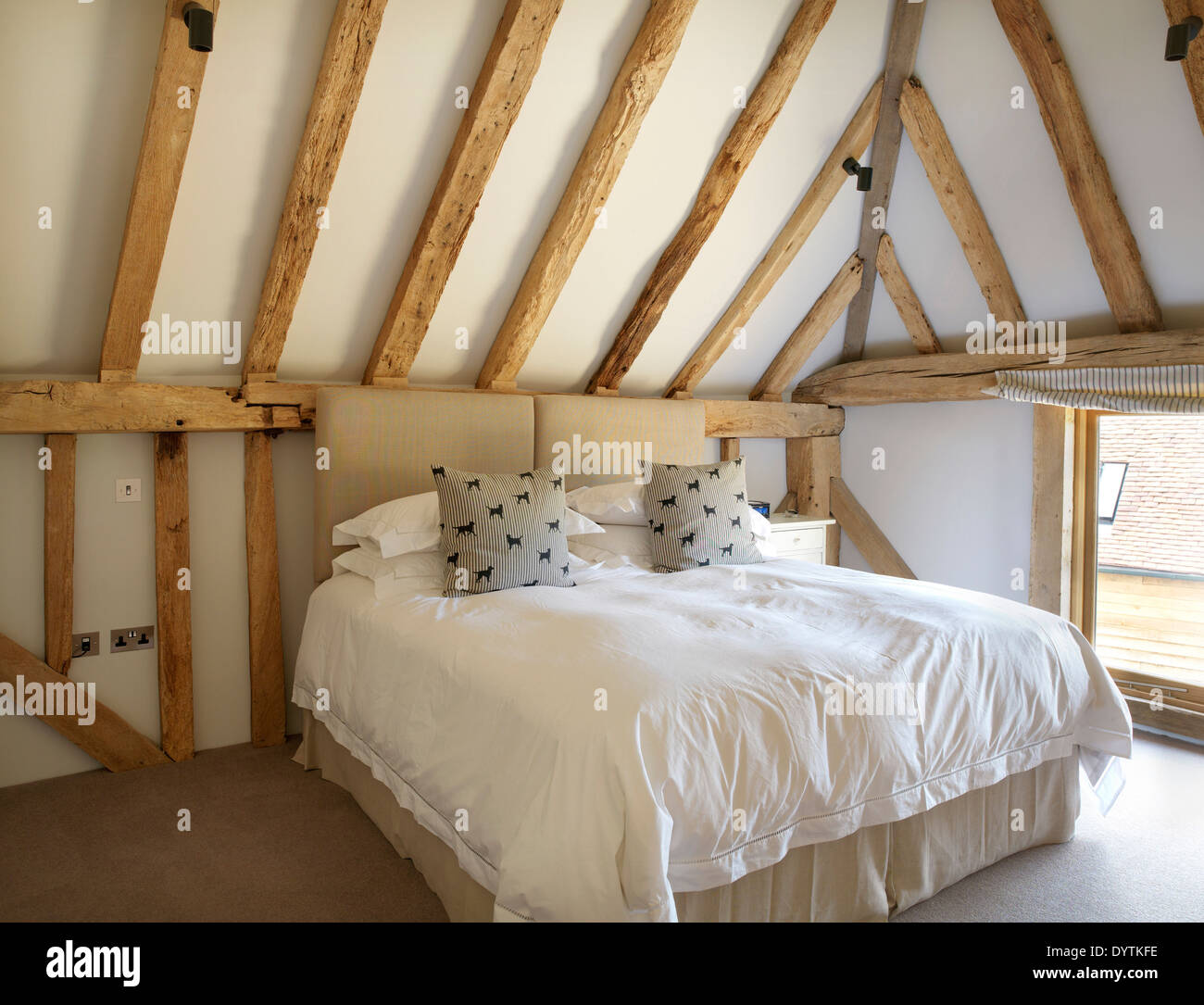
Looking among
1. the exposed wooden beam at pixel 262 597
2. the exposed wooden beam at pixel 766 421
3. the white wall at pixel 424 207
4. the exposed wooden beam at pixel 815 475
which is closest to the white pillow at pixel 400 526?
the exposed wooden beam at pixel 262 597

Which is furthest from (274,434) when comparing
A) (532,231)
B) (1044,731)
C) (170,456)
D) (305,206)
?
(1044,731)

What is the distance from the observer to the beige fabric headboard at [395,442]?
3311mm

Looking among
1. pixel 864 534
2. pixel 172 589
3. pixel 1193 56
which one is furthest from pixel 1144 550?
pixel 172 589

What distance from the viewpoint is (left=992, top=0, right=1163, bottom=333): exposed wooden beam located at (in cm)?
327

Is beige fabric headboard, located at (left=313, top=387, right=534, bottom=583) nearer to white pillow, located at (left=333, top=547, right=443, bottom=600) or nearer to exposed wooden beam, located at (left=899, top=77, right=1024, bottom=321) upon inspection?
white pillow, located at (left=333, top=547, right=443, bottom=600)

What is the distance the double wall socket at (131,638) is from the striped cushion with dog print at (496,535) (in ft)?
4.01

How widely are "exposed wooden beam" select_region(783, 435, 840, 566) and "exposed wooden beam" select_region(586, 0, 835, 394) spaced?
1.51 metres

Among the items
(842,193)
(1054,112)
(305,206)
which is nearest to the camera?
(305,206)

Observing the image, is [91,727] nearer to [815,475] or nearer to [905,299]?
[815,475]

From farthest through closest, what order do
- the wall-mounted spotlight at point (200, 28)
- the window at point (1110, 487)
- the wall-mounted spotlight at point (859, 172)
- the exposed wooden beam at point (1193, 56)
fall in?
the window at point (1110, 487) < the wall-mounted spotlight at point (859, 172) < the exposed wooden beam at point (1193, 56) < the wall-mounted spotlight at point (200, 28)

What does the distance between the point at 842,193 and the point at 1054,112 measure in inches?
41.2

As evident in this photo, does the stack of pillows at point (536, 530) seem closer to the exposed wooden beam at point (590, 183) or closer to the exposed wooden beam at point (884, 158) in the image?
the exposed wooden beam at point (590, 183)
